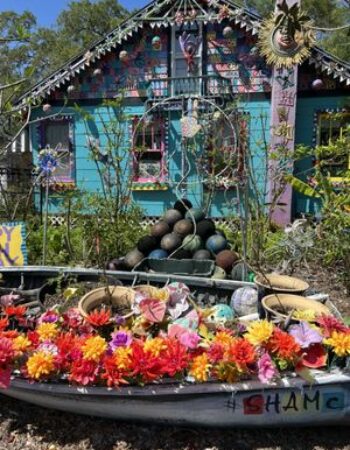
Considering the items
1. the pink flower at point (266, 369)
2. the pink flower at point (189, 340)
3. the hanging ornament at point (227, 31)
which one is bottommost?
the pink flower at point (266, 369)

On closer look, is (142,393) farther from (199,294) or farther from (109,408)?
(199,294)

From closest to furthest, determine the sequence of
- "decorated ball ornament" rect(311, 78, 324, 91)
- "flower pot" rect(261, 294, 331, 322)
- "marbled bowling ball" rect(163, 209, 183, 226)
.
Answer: "flower pot" rect(261, 294, 331, 322) → "marbled bowling ball" rect(163, 209, 183, 226) → "decorated ball ornament" rect(311, 78, 324, 91)

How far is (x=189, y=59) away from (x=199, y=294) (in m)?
6.99

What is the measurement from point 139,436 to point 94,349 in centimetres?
71

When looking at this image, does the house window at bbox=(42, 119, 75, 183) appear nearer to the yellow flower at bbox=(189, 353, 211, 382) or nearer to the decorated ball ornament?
the decorated ball ornament

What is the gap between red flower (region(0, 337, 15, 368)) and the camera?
245cm

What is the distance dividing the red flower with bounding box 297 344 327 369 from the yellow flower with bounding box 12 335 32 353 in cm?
168

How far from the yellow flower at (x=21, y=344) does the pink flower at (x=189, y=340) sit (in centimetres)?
98

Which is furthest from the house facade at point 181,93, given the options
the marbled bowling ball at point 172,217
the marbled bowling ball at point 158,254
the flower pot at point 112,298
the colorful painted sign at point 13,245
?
the flower pot at point 112,298

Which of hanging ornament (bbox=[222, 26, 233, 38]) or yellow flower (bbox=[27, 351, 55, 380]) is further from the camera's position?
hanging ornament (bbox=[222, 26, 233, 38])

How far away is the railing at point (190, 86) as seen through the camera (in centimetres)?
915

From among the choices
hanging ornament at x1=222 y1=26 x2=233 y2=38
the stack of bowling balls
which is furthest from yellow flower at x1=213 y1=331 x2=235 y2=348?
hanging ornament at x1=222 y1=26 x2=233 y2=38

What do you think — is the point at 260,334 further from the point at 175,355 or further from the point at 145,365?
the point at 145,365

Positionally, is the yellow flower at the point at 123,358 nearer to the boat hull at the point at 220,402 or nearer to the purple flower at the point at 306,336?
the boat hull at the point at 220,402
